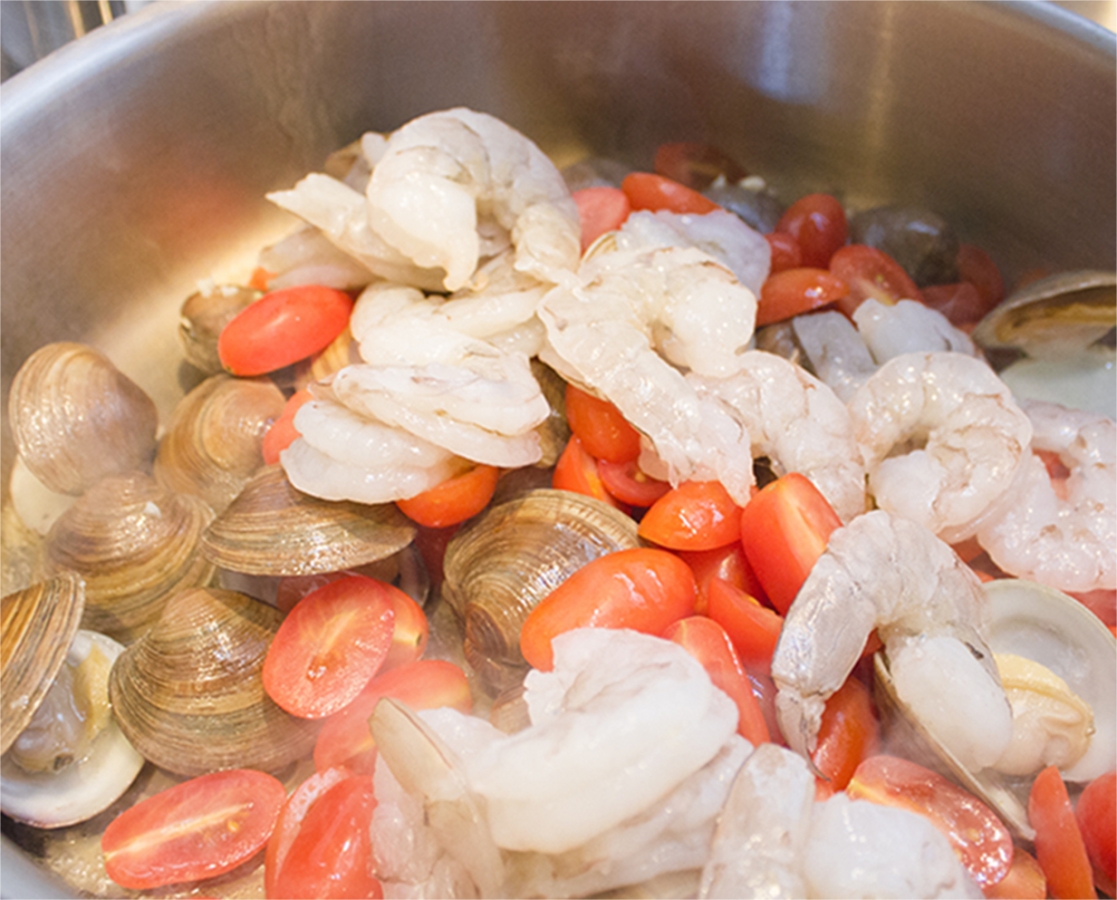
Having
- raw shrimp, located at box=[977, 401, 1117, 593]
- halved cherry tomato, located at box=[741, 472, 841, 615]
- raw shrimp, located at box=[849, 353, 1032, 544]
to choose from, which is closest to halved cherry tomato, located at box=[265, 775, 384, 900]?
halved cherry tomato, located at box=[741, 472, 841, 615]

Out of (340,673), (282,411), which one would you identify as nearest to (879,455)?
(340,673)

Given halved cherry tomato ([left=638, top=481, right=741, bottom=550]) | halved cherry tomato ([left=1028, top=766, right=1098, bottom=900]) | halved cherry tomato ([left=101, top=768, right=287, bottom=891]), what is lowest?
halved cherry tomato ([left=101, top=768, right=287, bottom=891])

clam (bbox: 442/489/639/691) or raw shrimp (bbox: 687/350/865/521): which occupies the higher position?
raw shrimp (bbox: 687/350/865/521)

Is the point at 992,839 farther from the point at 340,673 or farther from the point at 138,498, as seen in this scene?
the point at 138,498

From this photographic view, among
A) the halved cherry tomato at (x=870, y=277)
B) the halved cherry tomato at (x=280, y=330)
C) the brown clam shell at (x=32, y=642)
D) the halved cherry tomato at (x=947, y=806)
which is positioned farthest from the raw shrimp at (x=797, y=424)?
the brown clam shell at (x=32, y=642)

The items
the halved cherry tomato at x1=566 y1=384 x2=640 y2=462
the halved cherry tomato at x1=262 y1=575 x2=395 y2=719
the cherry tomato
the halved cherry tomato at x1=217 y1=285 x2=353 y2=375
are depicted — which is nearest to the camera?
the halved cherry tomato at x1=262 y1=575 x2=395 y2=719

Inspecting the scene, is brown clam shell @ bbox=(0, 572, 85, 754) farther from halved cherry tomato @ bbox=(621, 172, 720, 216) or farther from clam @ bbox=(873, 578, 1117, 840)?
halved cherry tomato @ bbox=(621, 172, 720, 216)

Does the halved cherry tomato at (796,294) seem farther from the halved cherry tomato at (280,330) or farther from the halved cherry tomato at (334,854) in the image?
the halved cherry tomato at (334,854)
